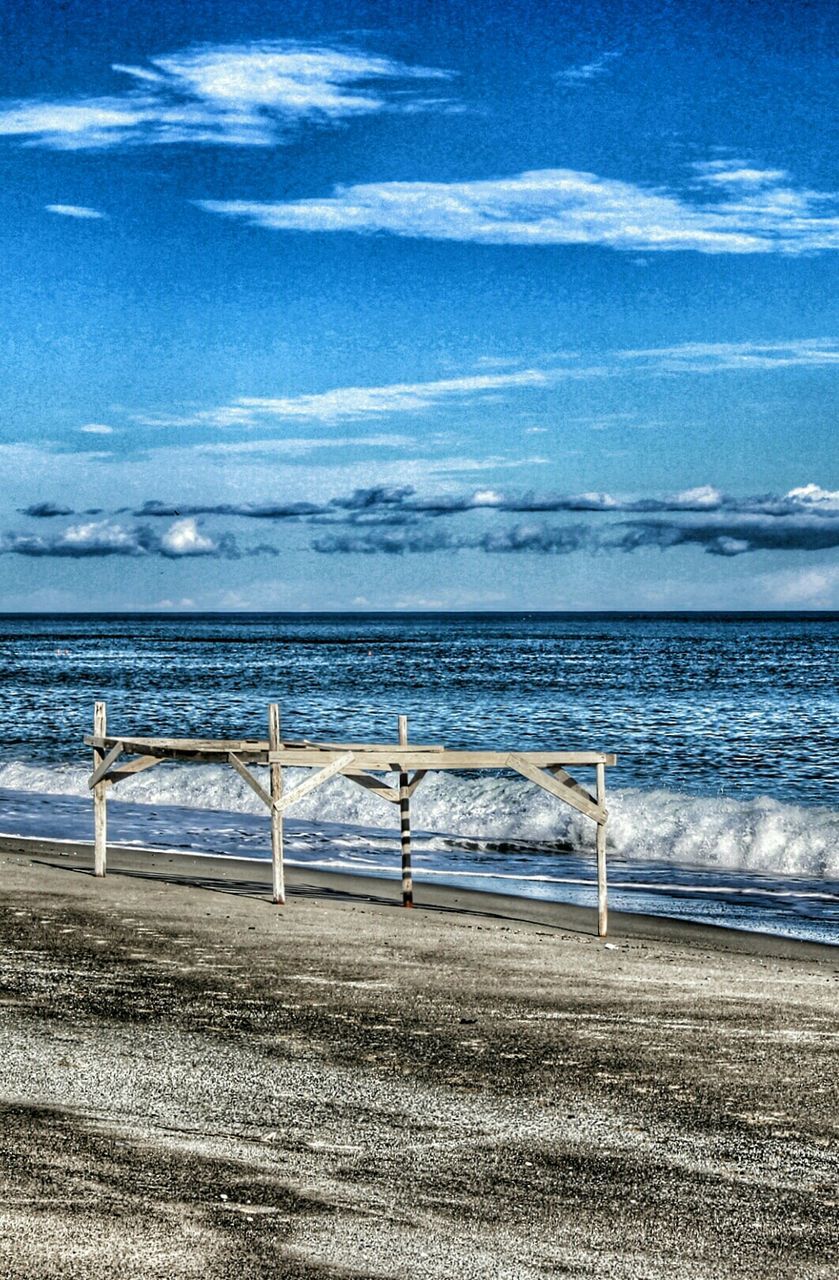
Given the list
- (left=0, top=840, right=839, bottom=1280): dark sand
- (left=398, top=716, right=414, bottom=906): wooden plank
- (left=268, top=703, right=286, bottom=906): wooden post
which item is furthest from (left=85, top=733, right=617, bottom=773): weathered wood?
(left=0, top=840, right=839, bottom=1280): dark sand

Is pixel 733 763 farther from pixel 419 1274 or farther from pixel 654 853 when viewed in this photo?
pixel 419 1274

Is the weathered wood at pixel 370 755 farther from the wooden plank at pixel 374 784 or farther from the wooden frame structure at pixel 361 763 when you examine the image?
the wooden plank at pixel 374 784

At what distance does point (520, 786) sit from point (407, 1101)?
15.2m

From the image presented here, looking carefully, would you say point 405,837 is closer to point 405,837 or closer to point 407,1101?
point 405,837

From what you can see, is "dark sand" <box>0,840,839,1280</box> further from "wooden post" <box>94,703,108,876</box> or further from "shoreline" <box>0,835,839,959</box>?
"wooden post" <box>94,703,108,876</box>

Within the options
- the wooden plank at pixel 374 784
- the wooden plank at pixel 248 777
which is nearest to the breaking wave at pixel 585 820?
the wooden plank at pixel 374 784

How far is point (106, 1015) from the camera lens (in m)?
8.36

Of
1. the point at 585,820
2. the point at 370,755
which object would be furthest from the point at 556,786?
the point at 585,820

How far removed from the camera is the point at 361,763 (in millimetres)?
12305

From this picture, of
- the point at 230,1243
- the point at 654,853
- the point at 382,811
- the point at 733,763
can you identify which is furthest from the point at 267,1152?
the point at 733,763

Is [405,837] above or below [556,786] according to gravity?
below

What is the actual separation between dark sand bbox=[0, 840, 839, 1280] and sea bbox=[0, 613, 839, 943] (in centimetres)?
396

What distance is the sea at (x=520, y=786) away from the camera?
642 inches

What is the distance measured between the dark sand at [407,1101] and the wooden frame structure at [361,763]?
1105 mm
